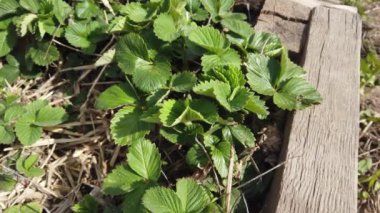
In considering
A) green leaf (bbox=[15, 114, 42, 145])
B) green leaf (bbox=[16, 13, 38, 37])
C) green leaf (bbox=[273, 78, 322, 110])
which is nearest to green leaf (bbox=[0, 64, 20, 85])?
green leaf (bbox=[16, 13, 38, 37])

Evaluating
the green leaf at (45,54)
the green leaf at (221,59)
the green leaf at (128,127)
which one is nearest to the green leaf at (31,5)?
the green leaf at (45,54)

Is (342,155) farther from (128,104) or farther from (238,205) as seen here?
(128,104)

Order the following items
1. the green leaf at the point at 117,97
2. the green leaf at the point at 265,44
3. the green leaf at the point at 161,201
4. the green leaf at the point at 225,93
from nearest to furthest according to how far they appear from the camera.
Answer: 1. the green leaf at the point at 161,201
2. the green leaf at the point at 225,93
3. the green leaf at the point at 117,97
4. the green leaf at the point at 265,44

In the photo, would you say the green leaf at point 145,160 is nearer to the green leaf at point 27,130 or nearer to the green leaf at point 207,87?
the green leaf at point 207,87

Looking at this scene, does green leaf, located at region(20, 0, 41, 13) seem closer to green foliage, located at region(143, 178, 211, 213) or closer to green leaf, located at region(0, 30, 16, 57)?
green leaf, located at region(0, 30, 16, 57)

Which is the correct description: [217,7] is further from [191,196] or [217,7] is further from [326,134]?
[191,196]

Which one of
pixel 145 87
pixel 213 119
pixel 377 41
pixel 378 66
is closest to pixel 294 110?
pixel 213 119
